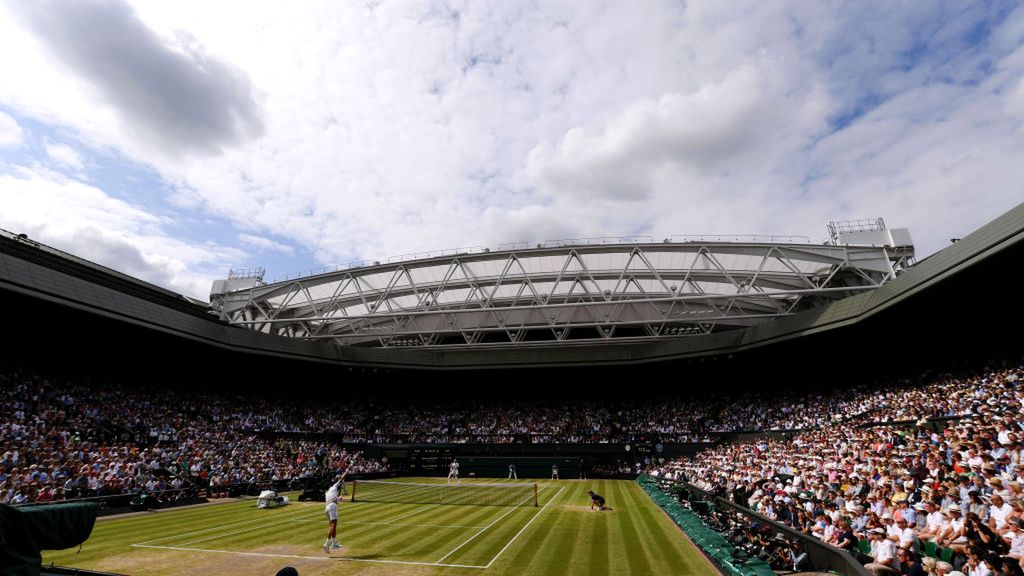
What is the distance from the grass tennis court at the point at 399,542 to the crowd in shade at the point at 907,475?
393cm

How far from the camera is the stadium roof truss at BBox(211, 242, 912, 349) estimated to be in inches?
1334

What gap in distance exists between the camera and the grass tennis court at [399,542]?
41.5 ft

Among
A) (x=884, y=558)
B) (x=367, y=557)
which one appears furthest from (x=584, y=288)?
(x=884, y=558)

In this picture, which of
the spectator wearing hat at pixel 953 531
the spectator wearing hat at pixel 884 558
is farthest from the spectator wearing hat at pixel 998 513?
the spectator wearing hat at pixel 884 558

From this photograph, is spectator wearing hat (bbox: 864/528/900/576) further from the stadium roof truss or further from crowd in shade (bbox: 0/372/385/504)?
crowd in shade (bbox: 0/372/385/504)

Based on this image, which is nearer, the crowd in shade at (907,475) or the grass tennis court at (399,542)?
the crowd in shade at (907,475)

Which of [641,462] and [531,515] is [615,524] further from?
[641,462]

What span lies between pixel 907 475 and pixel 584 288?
22.0 m

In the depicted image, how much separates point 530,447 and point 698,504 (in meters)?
25.3

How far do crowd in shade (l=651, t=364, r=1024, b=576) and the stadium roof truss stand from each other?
8000 mm

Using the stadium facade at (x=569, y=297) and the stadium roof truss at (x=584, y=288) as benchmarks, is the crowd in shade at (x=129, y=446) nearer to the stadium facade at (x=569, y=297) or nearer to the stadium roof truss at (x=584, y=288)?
the stadium facade at (x=569, y=297)

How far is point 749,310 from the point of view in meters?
44.5

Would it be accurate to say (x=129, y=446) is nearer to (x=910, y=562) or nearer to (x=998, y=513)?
(x=910, y=562)

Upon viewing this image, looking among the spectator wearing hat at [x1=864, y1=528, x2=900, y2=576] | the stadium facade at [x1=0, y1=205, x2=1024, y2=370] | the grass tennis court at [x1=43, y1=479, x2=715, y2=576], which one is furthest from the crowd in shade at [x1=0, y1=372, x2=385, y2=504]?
the spectator wearing hat at [x1=864, y1=528, x2=900, y2=576]
